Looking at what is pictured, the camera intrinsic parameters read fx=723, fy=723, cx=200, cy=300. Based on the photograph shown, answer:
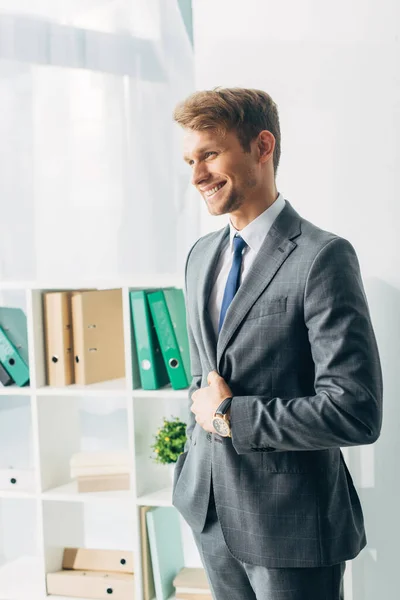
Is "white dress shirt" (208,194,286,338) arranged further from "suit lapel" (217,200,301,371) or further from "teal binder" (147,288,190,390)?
"teal binder" (147,288,190,390)

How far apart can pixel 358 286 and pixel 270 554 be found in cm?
60

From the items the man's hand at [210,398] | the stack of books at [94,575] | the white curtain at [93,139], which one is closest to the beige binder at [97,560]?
the stack of books at [94,575]

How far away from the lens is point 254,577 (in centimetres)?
161

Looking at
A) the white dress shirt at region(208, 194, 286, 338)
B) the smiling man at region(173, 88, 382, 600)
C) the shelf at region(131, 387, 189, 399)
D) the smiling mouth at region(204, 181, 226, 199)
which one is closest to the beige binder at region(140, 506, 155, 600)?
the shelf at region(131, 387, 189, 399)

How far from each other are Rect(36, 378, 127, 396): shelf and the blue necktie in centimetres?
86

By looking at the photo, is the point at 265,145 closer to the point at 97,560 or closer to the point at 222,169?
the point at 222,169

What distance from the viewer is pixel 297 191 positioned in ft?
7.61

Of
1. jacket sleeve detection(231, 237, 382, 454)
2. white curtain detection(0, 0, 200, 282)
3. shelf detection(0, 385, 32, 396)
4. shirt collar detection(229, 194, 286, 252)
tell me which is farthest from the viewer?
white curtain detection(0, 0, 200, 282)

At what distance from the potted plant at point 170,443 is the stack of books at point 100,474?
188mm

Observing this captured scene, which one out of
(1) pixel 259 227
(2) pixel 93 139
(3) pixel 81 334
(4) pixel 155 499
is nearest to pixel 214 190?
(1) pixel 259 227

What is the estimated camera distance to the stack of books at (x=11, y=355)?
257cm

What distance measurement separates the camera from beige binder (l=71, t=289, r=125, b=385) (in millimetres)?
2473

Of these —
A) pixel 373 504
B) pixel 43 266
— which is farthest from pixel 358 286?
pixel 43 266

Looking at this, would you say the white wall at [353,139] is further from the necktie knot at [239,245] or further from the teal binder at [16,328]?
the teal binder at [16,328]
